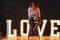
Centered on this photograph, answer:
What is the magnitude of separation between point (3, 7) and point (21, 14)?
88 centimetres

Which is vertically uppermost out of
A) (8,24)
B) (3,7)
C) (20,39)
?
(3,7)

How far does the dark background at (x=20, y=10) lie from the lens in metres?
9.15

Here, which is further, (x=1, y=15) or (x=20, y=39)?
(x=1, y=15)

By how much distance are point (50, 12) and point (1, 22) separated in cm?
226

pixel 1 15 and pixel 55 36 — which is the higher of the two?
pixel 1 15

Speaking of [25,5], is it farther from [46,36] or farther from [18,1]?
[46,36]

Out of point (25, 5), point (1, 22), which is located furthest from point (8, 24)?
point (25, 5)

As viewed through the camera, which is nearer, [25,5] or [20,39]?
[20,39]

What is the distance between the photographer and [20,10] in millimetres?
9180

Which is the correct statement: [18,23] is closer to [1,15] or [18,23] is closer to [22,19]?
[22,19]

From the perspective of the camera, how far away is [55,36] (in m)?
8.88

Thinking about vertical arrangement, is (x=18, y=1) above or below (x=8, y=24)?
above

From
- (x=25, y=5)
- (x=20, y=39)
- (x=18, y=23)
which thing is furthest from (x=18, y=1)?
(x=20, y=39)

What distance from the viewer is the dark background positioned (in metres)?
9.15
